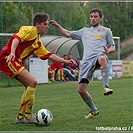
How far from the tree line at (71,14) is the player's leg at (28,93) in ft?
57.1

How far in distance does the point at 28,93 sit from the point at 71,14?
3358 centimetres

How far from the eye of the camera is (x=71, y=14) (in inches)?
1569

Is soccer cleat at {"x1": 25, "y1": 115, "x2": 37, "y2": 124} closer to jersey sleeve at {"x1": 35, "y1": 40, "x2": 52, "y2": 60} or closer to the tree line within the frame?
jersey sleeve at {"x1": 35, "y1": 40, "x2": 52, "y2": 60}

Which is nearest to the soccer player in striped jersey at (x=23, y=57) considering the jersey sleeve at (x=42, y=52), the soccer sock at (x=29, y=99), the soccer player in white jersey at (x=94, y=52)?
the soccer sock at (x=29, y=99)

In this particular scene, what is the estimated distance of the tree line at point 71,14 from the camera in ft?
91.9

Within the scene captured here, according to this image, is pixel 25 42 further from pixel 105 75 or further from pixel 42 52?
pixel 105 75

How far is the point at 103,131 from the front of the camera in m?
5.91

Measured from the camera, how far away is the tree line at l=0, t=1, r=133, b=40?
28.0 metres

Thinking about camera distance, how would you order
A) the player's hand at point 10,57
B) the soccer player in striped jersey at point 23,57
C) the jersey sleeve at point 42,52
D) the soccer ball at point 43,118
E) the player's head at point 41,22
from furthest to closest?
1. the jersey sleeve at point 42,52
2. the player's head at point 41,22
3. the soccer player in striped jersey at point 23,57
4. the soccer ball at point 43,118
5. the player's hand at point 10,57

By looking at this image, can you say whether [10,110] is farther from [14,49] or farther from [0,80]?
[0,80]

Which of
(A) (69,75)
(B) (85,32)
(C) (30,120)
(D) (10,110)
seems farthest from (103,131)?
(A) (69,75)

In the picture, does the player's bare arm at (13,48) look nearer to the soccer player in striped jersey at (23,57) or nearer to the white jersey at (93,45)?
the soccer player in striped jersey at (23,57)

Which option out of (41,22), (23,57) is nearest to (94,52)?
(41,22)

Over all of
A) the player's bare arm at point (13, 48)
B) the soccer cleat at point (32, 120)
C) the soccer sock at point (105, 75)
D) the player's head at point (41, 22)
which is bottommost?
the soccer cleat at point (32, 120)
